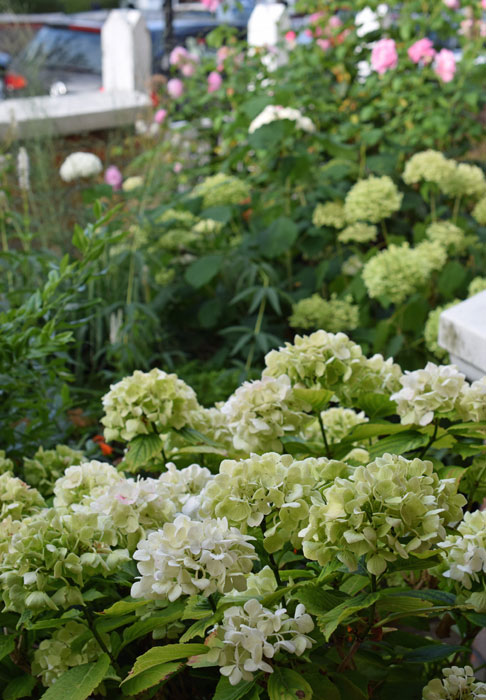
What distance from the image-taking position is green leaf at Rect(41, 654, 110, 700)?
0.92 metres

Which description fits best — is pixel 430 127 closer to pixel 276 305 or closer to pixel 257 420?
pixel 276 305

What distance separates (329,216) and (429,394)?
79.2 inches

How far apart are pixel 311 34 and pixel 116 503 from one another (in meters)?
4.04

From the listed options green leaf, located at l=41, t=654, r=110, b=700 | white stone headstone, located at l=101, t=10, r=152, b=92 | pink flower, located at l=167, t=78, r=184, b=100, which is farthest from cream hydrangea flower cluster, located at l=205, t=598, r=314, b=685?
white stone headstone, located at l=101, t=10, r=152, b=92

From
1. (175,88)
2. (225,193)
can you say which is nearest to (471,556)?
(225,193)

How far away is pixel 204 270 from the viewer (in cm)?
302

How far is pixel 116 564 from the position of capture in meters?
1.02

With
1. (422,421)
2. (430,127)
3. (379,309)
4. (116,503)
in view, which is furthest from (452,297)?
(116,503)

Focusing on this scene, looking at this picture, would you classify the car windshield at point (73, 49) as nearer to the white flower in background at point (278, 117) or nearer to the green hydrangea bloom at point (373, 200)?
the white flower in background at point (278, 117)

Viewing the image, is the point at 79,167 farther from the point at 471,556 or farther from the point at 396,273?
the point at 471,556

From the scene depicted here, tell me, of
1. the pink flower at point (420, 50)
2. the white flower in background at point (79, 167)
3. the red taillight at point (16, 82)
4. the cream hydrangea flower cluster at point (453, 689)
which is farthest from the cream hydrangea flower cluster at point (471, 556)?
the red taillight at point (16, 82)

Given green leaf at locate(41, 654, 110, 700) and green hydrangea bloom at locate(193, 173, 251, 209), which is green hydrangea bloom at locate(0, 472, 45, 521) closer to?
green leaf at locate(41, 654, 110, 700)

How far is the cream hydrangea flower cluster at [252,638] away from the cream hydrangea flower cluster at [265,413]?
0.35 metres

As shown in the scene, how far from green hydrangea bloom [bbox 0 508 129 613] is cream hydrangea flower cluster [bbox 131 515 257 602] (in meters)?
0.13
